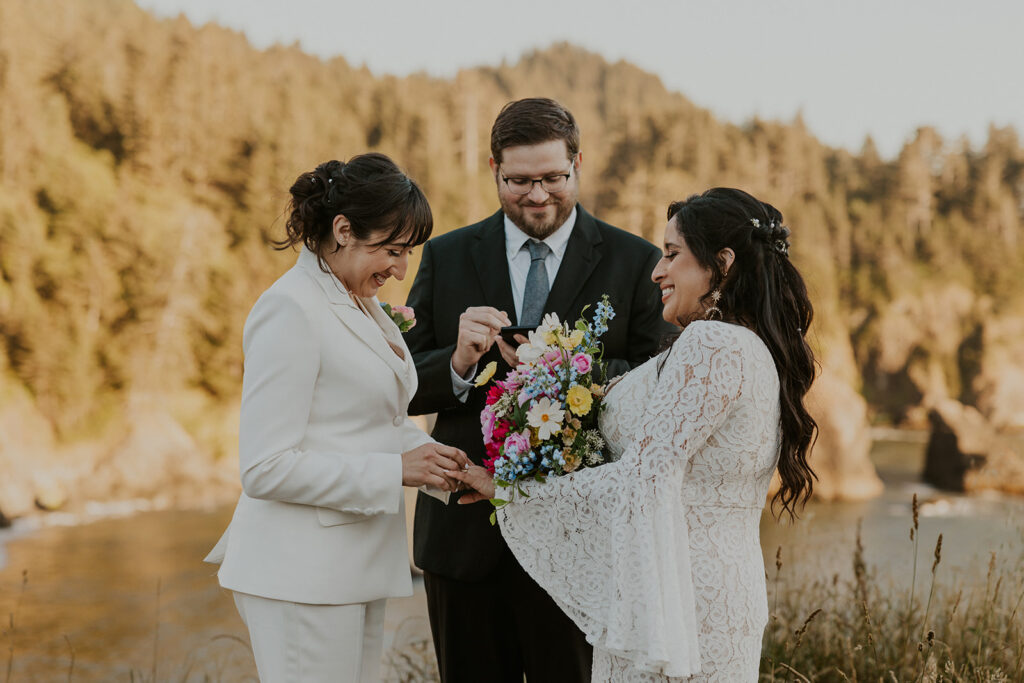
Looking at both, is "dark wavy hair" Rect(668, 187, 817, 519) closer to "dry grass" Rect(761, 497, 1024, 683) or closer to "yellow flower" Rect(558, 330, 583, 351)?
"yellow flower" Rect(558, 330, 583, 351)

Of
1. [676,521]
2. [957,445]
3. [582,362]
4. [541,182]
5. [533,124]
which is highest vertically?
[533,124]

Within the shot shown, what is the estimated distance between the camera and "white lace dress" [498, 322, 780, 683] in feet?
7.45

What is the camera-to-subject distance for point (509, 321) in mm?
3172

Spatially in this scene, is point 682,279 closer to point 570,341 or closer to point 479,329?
point 570,341

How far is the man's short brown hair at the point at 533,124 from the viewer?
325 cm

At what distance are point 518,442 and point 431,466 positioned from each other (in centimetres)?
27

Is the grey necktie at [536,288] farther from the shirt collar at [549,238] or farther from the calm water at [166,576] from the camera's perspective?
the calm water at [166,576]

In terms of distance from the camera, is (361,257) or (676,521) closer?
(676,521)

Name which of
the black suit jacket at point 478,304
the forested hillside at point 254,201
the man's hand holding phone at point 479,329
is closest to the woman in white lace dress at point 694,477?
the man's hand holding phone at point 479,329

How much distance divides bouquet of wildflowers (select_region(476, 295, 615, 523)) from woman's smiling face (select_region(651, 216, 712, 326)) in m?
0.20

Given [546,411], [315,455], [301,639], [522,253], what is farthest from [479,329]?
[301,639]

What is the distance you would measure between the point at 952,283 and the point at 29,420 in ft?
134

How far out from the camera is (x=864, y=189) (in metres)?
50.4

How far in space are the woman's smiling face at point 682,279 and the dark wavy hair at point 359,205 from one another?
706 millimetres
